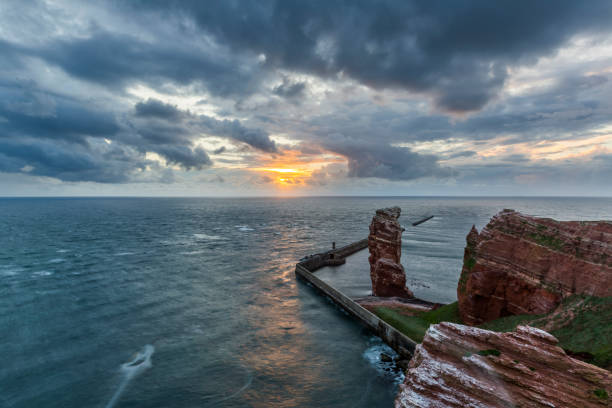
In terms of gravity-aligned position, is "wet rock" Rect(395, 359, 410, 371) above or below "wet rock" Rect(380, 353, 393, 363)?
above

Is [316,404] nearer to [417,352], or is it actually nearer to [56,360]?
[417,352]

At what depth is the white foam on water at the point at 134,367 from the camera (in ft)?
82.4

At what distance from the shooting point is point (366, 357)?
102 feet

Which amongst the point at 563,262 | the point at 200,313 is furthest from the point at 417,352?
the point at 200,313

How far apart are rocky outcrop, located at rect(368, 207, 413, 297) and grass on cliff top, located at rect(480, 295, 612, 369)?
22.4 m

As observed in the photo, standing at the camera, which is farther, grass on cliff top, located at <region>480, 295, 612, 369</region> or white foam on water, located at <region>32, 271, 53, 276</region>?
white foam on water, located at <region>32, 271, 53, 276</region>

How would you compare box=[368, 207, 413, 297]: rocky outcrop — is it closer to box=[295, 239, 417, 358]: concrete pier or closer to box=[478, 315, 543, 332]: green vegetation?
box=[295, 239, 417, 358]: concrete pier

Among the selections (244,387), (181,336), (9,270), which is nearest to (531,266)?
(244,387)

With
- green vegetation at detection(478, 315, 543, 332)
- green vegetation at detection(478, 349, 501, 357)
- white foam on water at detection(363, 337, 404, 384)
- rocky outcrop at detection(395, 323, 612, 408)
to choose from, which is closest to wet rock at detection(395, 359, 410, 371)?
white foam on water at detection(363, 337, 404, 384)

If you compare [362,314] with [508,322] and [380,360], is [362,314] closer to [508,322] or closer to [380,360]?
[380,360]

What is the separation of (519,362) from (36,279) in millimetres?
75723

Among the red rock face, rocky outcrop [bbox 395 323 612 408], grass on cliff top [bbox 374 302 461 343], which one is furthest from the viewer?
grass on cliff top [bbox 374 302 461 343]

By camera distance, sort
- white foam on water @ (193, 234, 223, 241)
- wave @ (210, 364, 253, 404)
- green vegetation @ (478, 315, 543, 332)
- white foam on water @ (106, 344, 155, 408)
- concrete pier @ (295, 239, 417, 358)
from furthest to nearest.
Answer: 1. white foam on water @ (193, 234, 223, 241)
2. concrete pier @ (295, 239, 417, 358)
3. white foam on water @ (106, 344, 155, 408)
4. wave @ (210, 364, 253, 404)
5. green vegetation @ (478, 315, 543, 332)

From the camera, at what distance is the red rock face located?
22422 mm
